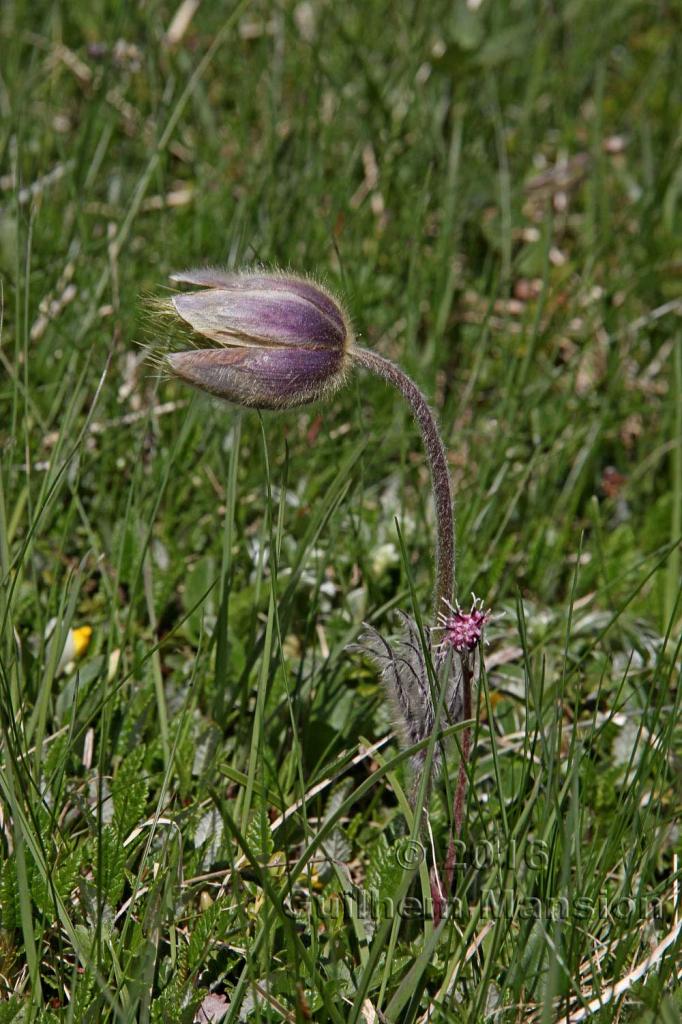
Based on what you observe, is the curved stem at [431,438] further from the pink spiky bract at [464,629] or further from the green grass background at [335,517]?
the green grass background at [335,517]

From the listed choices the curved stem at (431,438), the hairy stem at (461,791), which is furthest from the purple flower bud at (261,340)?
the hairy stem at (461,791)

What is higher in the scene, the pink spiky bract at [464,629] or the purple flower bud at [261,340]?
the purple flower bud at [261,340]

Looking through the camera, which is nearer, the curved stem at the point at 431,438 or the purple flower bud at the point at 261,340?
the purple flower bud at the point at 261,340

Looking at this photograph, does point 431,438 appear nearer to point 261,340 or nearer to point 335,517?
point 261,340

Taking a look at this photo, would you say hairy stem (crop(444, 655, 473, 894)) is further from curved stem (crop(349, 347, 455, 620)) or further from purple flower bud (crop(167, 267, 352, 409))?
purple flower bud (crop(167, 267, 352, 409))

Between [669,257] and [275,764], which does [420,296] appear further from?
[275,764]

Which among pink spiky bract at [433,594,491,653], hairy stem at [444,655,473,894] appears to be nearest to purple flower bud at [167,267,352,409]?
pink spiky bract at [433,594,491,653]

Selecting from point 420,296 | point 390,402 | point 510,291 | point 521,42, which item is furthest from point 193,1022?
point 521,42
